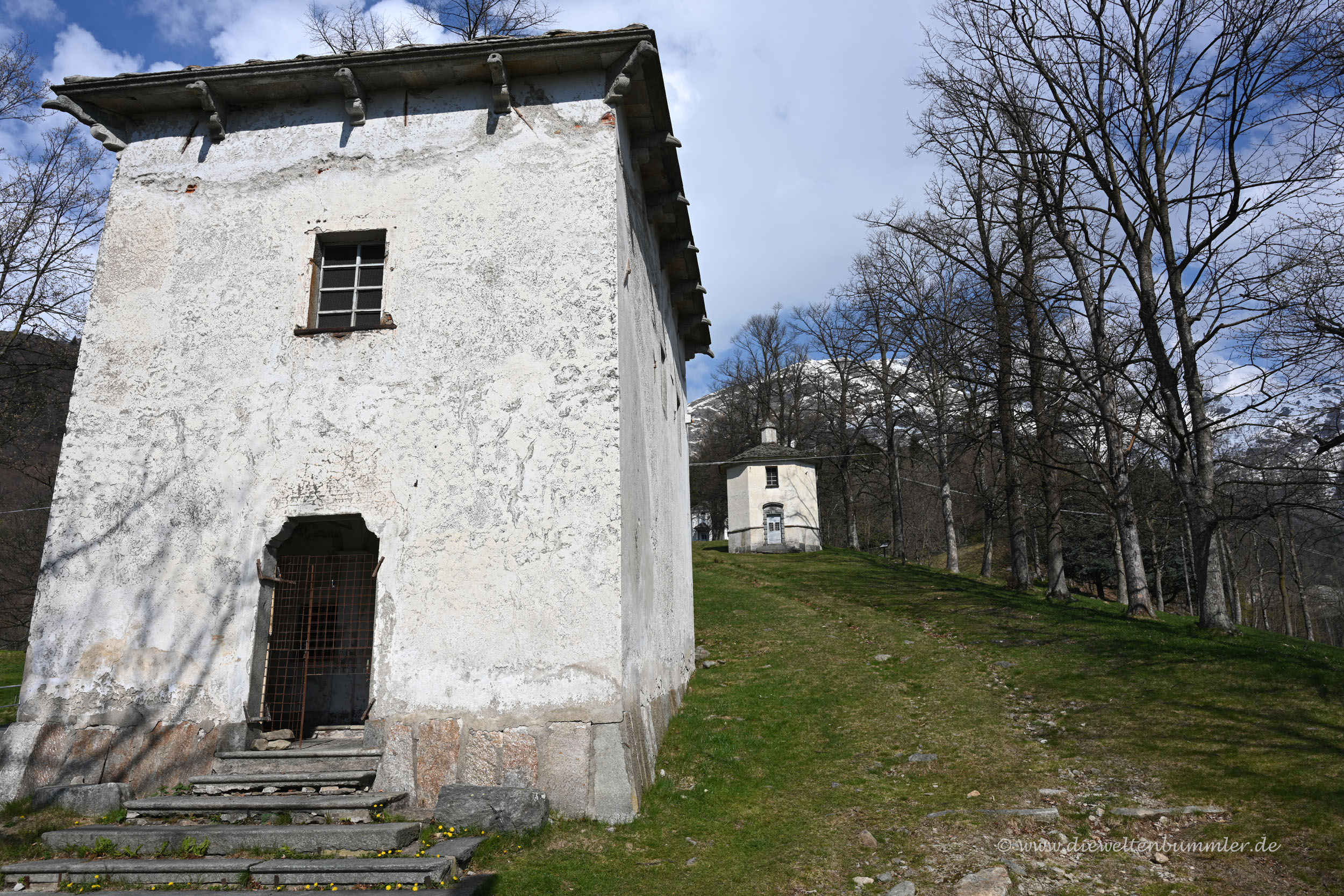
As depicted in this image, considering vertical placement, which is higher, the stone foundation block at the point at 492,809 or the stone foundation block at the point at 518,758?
the stone foundation block at the point at 518,758

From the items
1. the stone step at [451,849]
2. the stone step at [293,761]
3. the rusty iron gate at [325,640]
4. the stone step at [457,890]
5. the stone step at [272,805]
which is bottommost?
the stone step at [457,890]

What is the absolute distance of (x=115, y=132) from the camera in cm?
840

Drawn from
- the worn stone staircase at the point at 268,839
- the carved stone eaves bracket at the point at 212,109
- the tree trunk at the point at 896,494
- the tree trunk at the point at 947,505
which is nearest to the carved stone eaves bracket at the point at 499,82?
the carved stone eaves bracket at the point at 212,109

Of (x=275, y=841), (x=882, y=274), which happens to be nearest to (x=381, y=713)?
(x=275, y=841)

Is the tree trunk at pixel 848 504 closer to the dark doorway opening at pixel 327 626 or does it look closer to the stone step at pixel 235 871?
the dark doorway opening at pixel 327 626

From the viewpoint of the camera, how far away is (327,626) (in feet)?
27.7

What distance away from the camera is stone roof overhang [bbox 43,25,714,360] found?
770cm

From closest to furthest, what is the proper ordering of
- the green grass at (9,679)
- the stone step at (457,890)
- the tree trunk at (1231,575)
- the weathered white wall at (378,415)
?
the stone step at (457,890), the weathered white wall at (378,415), the green grass at (9,679), the tree trunk at (1231,575)

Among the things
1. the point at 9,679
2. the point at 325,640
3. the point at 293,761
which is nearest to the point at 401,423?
the point at 325,640

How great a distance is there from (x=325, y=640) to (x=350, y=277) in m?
4.05

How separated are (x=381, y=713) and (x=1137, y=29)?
1624 centimetres

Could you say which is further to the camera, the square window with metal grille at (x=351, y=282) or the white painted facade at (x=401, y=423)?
the square window with metal grille at (x=351, y=282)

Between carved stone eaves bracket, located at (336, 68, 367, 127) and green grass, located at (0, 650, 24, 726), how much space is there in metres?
11.0

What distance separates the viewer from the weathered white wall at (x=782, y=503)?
111 feet
